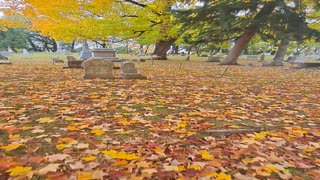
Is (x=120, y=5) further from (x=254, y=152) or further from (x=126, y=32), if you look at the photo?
(x=254, y=152)

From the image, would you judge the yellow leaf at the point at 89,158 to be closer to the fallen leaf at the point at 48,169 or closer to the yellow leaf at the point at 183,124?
the fallen leaf at the point at 48,169

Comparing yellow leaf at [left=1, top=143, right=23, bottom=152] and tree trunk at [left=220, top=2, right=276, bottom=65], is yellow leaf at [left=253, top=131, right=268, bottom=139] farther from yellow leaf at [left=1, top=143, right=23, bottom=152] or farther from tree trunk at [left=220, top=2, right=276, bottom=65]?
tree trunk at [left=220, top=2, right=276, bottom=65]

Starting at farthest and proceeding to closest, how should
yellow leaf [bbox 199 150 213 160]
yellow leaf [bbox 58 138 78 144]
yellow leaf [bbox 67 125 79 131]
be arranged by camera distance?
yellow leaf [bbox 67 125 79 131]
yellow leaf [bbox 58 138 78 144]
yellow leaf [bbox 199 150 213 160]

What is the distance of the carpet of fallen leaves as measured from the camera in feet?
8.06

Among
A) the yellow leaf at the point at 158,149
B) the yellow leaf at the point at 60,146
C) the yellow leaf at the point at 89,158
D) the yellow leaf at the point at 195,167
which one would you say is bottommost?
the yellow leaf at the point at 158,149

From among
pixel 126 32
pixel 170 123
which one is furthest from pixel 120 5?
pixel 170 123

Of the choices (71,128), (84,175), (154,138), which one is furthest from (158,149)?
(71,128)

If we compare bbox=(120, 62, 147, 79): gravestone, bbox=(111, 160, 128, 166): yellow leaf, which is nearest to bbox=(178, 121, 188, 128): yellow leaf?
bbox=(111, 160, 128, 166): yellow leaf

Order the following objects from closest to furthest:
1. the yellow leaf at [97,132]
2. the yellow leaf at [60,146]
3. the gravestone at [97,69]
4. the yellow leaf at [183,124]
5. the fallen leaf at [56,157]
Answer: the fallen leaf at [56,157] → the yellow leaf at [60,146] → the yellow leaf at [97,132] → the yellow leaf at [183,124] → the gravestone at [97,69]

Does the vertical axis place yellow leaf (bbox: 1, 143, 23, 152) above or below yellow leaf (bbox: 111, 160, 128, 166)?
above

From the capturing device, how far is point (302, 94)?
283 inches

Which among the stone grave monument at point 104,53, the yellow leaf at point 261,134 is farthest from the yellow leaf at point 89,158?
the stone grave monument at point 104,53

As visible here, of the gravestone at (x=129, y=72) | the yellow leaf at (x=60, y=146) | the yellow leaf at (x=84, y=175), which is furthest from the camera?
the gravestone at (x=129, y=72)

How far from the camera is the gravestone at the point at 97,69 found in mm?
9148
